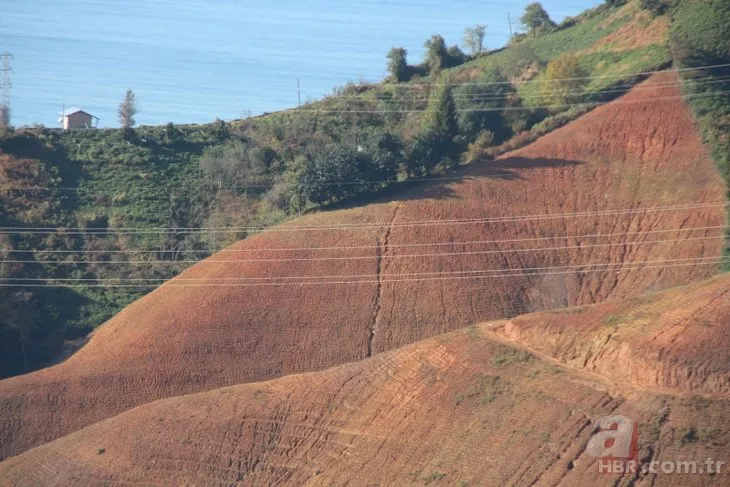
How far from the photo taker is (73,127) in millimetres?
88312

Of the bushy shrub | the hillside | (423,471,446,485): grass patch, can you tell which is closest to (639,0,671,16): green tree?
the bushy shrub

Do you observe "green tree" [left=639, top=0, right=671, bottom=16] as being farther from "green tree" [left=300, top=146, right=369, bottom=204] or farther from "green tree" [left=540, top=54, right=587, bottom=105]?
"green tree" [left=300, top=146, right=369, bottom=204]

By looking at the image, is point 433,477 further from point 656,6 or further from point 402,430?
point 656,6

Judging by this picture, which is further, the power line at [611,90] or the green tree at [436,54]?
the green tree at [436,54]

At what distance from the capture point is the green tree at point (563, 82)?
72625mm

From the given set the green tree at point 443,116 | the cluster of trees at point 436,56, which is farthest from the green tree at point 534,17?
the green tree at point 443,116

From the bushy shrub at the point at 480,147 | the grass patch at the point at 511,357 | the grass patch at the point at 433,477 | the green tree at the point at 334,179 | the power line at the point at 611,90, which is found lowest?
the grass patch at the point at 433,477

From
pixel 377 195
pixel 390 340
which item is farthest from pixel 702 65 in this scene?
pixel 390 340

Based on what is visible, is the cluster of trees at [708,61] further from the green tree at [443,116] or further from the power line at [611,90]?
the green tree at [443,116]

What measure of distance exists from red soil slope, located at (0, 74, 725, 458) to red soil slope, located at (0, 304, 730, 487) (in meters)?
7.21

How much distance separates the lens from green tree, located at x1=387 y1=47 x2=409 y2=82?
3757 inches

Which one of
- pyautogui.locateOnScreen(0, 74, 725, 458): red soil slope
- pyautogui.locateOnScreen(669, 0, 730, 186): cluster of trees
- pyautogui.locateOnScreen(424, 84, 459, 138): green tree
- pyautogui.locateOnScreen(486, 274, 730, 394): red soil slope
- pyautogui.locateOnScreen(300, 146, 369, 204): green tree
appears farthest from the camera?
pyautogui.locateOnScreen(424, 84, 459, 138): green tree

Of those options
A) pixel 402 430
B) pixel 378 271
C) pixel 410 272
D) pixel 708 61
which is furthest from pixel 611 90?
pixel 402 430

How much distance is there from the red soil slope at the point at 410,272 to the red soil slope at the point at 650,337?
13366 millimetres
